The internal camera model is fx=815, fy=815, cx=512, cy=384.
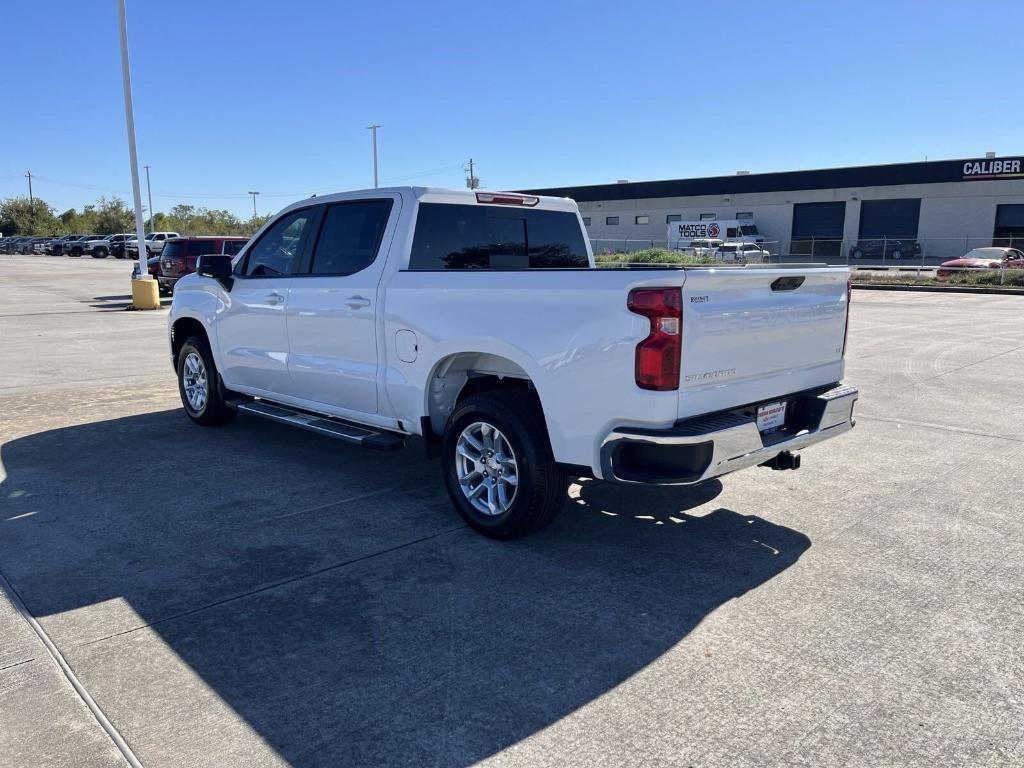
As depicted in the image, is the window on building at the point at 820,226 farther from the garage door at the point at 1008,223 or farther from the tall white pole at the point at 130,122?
the tall white pole at the point at 130,122

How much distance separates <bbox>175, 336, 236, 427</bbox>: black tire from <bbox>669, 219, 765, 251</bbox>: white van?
142ft

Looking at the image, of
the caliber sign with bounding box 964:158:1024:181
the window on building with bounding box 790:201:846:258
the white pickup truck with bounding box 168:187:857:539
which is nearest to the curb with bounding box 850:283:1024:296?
the window on building with bounding box 790:201:846:258

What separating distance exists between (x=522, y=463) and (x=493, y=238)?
2.06m

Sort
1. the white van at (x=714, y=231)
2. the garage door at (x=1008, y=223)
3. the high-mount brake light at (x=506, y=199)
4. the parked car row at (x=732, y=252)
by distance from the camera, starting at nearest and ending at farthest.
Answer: the high-mount brake light at (x=506, y=199), the parked car row at (x=732, y=252), the garage door at (x=1008, y=223), the white van at (x=714, y=231)

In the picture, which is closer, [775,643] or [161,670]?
[161,670]

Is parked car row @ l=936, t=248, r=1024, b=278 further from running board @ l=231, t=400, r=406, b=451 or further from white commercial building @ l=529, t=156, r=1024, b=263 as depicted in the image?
running board @ l=231, t=400, r=406, b=451

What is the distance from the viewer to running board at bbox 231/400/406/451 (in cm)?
541

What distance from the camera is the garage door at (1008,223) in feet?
147

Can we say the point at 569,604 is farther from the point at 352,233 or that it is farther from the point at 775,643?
the point at 352,233

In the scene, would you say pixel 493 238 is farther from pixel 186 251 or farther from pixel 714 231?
pixel 714 231

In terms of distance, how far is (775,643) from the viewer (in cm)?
363

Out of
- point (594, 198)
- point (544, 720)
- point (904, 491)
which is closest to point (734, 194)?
point (594, 198)

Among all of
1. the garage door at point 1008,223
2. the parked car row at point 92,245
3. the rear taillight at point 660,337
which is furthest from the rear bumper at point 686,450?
the parked car row at point 92,245

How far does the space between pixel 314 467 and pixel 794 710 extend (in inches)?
167
